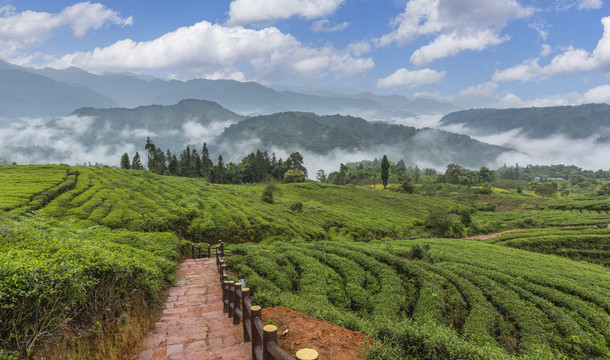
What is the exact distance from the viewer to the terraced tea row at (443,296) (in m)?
11.1

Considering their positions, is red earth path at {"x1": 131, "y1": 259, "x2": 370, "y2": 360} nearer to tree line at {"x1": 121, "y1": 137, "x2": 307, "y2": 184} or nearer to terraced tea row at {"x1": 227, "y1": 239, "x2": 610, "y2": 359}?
terraced tea row at {"x1": 227, "y1": 239, "x2": 610, "y2": 359}

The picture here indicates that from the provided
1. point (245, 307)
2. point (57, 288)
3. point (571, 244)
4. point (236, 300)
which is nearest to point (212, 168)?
point (571, 244)

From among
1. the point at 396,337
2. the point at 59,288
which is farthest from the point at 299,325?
the point at 59,288

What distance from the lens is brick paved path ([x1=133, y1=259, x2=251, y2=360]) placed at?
636cm

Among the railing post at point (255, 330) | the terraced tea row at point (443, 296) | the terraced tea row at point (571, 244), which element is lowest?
the terraced tea row at point (571, 244)

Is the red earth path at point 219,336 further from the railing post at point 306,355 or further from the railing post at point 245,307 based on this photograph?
the railing post at point 306,355

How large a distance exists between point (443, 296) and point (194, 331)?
1156cm

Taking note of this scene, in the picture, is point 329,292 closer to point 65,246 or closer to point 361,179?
point 65,246

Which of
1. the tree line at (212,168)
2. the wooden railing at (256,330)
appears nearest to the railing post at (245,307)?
the wooden railing at (256,330)

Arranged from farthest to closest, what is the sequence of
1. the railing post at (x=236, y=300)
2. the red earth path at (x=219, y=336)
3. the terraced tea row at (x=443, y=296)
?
the terraced tea row at (x=443, y=296), the railing post at (x=236, y=300), the red earth path at (x=219, y=336)

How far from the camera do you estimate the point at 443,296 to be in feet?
44.2

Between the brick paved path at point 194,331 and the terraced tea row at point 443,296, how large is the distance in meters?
1.52

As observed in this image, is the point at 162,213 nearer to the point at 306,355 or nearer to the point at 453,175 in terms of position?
the point at 306,355

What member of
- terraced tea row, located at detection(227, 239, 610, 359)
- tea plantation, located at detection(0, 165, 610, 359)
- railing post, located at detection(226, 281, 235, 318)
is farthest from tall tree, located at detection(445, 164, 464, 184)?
railing post, located at detection(226, 281, 235, 318)
